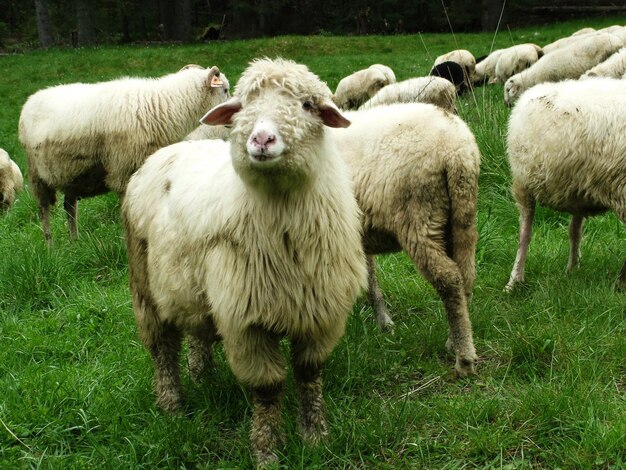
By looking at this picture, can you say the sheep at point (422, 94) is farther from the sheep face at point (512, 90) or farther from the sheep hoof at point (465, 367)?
the sheep hoof at point (465, 367)

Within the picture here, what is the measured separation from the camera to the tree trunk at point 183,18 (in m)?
28.4

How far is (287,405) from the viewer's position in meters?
3.56

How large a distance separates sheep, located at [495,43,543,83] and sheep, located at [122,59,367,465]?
1254 centimetres

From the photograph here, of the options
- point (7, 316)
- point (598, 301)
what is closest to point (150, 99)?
point (7, 316)

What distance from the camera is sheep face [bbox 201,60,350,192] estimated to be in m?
2.66

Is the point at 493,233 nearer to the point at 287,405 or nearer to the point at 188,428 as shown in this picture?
Result: the point at 287,405

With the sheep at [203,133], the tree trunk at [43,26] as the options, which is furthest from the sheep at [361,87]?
the tree trunk at [43,26]

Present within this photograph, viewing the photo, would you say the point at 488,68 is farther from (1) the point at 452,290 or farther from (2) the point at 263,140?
(2) the point at 263,140

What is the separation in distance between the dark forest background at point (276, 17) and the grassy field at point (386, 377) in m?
23.1

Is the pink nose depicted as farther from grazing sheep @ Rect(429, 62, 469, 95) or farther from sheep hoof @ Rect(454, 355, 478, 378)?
grazing sheep @ Rect(429, 62, 469, 95)

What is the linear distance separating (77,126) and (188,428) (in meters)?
4.19

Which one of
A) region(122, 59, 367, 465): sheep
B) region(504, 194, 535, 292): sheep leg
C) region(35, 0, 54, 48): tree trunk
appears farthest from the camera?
region(35, 0, 54, 48): tree trunk

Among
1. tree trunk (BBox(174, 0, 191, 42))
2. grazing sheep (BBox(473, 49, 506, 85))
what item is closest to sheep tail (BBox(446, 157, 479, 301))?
grazing sheep (BBox(473, 49, 506, 85))

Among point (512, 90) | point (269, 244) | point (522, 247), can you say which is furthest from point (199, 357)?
point (512, 90)
